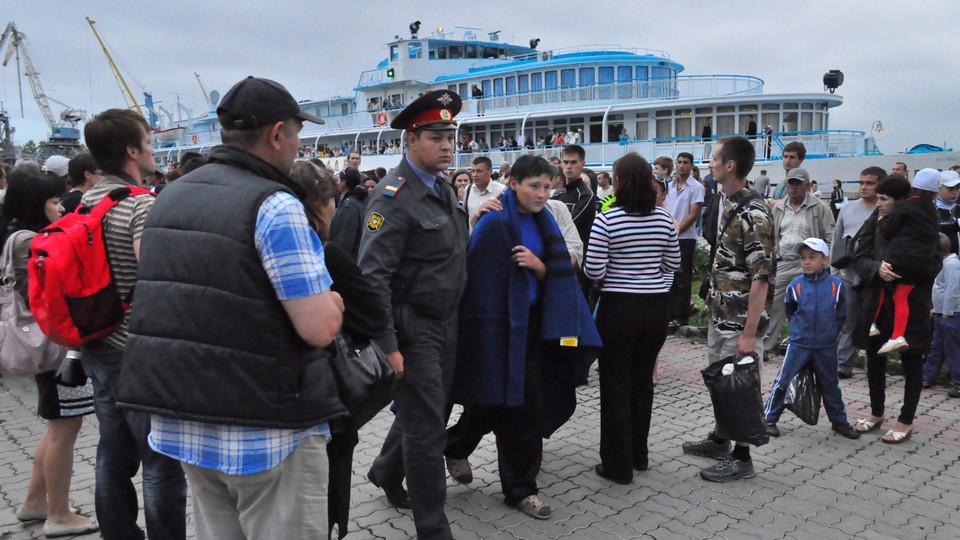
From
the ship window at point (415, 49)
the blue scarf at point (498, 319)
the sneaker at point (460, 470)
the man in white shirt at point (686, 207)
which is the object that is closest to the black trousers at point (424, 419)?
the blue scarf at point (498, 319)

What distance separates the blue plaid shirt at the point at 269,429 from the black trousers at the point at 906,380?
477 centimetres

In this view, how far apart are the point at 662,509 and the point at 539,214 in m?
1.93

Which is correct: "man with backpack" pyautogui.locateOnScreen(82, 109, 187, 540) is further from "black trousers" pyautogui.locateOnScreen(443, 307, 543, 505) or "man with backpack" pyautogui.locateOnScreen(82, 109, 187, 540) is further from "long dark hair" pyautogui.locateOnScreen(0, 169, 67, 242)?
"black trousers" pyautogui.locateOnScreen(443, 307, 543, 505)

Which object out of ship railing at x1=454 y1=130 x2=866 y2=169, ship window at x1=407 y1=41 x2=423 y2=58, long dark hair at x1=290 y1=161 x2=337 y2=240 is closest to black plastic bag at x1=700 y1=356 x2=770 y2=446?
long dark hair at x1=290 y1=161 x2=337 y2=240

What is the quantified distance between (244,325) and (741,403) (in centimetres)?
343

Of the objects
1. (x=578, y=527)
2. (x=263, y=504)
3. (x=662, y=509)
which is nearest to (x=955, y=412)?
(x=662, y=509)

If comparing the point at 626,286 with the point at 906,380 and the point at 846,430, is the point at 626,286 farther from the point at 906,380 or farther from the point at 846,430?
the point at 906,380

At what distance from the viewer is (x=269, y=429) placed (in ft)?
6.71

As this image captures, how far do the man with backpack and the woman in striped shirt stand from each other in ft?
8.49

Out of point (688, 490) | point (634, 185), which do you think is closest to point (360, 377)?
point (634, 185)

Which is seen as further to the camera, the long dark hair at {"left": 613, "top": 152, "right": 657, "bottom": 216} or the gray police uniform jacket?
the long dark hair at {"left": 613, "top": 152, "right": 657, "bottom": 216}

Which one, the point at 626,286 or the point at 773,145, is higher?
the point at 773,145

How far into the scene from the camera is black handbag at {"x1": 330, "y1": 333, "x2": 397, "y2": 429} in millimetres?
2219

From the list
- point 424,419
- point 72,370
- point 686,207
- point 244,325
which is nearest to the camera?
point 244,325
